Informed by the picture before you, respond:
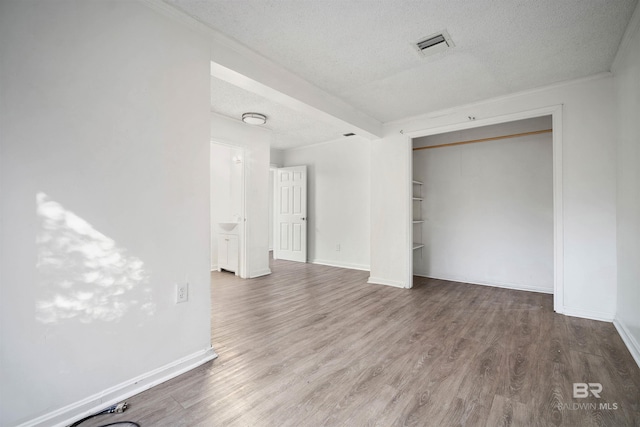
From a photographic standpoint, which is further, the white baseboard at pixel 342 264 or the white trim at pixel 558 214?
the white baseboard at pixel 342 264

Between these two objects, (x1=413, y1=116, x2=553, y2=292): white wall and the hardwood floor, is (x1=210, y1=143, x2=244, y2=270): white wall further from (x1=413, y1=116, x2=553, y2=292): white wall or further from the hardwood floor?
(x1=413, y1=116, x2=553, y2=292): white wall

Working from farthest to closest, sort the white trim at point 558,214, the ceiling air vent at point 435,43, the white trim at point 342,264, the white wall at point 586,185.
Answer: the white trim at point 342,264 < the white trim at point 558,214 < the white wall at point 586,185 < the ceiling air vent at point 435,43

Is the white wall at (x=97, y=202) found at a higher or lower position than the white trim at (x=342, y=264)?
higher

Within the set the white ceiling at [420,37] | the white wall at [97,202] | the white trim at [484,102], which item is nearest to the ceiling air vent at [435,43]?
the white ceiling at [420,37]

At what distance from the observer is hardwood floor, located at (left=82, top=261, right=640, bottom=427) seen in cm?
159

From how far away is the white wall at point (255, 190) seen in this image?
15.6 feet

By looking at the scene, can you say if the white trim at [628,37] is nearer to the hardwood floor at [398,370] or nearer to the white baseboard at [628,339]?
the white baseboard at [628,339]

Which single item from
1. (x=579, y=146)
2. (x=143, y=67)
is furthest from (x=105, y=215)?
(x=579, y=146)

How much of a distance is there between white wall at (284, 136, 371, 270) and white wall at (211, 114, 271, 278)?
1451 millimetres

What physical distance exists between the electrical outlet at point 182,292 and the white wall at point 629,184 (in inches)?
129

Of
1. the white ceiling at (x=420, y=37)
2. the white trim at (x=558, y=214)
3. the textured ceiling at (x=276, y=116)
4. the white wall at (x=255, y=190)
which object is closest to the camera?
the white ceiling at (x=420, y=37)

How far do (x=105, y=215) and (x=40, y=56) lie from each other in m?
0.84

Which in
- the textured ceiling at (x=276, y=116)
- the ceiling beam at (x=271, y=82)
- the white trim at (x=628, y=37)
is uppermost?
the textured ceiling at (x=276, y=116)

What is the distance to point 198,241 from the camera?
6.95 feet
